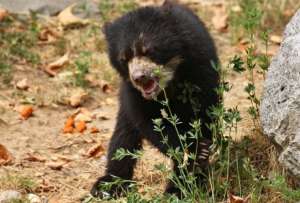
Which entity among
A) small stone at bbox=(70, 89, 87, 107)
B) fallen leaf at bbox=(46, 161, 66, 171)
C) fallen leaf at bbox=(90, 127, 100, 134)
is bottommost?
fallen leaf at bbox=(46, 161, 66, 171)

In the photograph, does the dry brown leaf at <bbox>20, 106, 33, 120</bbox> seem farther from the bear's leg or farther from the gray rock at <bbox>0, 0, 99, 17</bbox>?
the gray rock at <bbox>0, 0, 99, 17</bbox>

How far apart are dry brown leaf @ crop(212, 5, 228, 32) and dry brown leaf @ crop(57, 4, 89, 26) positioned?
5.30 feet

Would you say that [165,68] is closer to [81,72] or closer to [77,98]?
[77,98]

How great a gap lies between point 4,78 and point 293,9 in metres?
3.54

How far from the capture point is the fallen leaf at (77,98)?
25.7 feet

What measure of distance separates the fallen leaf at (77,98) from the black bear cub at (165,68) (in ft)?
6.62

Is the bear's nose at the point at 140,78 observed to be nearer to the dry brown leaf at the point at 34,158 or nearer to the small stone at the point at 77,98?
the dry brown leaf at the point at 34,158

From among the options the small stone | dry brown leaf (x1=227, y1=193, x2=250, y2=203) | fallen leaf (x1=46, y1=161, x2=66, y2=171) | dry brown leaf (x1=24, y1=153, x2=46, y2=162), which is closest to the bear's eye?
fallen leaf (x1=46, y1=161, x2=66, y2=171)

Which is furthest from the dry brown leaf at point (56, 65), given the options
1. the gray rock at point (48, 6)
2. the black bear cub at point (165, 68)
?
the black bear cub at point (165, 68)

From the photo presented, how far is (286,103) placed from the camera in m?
4.41

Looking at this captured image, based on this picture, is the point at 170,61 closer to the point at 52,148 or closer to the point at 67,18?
the point at 52,148

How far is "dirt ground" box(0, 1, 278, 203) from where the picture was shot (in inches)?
234

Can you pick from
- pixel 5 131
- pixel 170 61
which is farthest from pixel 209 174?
pixel 5 131

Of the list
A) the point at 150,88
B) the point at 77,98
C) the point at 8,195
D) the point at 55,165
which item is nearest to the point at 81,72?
the point at 77,98
